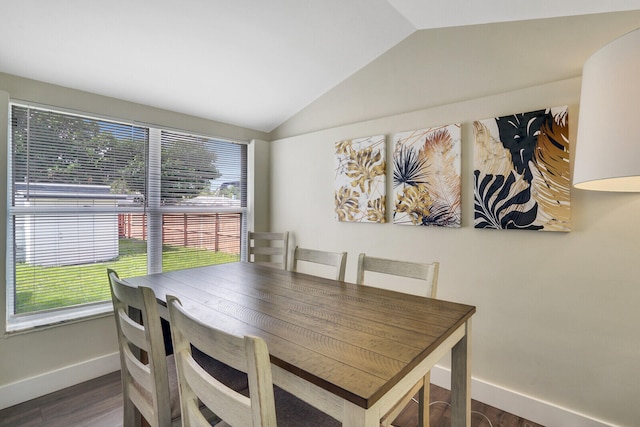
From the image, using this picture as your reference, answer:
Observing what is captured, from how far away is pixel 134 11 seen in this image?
1793 mm

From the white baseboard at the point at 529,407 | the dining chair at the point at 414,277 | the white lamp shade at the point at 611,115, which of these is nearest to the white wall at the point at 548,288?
the white baseboard at the point at 529,407

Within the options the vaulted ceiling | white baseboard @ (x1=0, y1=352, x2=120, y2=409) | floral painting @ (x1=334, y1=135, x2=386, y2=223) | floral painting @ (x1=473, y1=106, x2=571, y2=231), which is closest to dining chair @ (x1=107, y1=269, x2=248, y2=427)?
white baseboard @ (x1=0, y1=352, x2=120, y2=409)

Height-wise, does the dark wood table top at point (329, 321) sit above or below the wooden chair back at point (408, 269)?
below

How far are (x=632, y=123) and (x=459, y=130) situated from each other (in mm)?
1053

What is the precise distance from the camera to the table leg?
4.35 ft

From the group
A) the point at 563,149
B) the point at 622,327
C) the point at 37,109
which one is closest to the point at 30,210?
the point at 37,109

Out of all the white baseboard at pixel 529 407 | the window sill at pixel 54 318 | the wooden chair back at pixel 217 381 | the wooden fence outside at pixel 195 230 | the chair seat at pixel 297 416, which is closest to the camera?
the wooden chair back at pixel 217 381

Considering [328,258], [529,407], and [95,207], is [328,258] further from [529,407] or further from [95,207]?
[95,207]

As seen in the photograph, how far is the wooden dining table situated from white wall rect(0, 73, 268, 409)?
0.95 meters

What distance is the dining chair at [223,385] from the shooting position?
0.70m

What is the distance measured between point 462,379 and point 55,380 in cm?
262

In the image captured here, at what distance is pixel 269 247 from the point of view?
322cm

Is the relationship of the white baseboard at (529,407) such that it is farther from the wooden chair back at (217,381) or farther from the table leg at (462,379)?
the wooden chair back at (217,381)

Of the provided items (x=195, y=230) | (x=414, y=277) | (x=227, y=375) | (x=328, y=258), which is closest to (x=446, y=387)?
(x=414, y=277)
